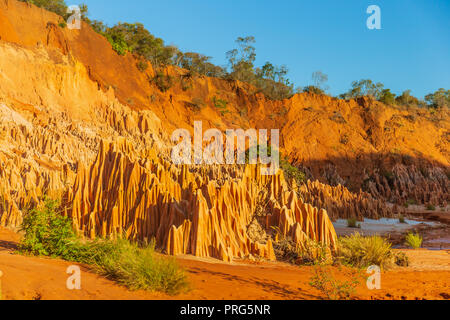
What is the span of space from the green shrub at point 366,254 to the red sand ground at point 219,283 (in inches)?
11.4

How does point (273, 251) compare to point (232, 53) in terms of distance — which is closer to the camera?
point (273, 251)

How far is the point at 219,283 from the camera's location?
4.03 m

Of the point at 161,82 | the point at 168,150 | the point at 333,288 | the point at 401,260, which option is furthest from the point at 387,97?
the point at 333,288

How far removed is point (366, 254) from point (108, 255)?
3859 mm

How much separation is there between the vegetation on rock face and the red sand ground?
0.12m

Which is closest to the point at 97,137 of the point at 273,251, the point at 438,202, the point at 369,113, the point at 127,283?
the point at 273,251

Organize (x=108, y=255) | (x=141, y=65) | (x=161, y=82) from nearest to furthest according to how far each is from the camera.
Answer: (x=108, y=255), (x=141, y=65), (x=161, y=82)

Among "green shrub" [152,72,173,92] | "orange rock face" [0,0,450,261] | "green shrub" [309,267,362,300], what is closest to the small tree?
"orange rock face" [0,0,450,261]

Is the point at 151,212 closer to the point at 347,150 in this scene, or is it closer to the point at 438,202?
the point at 438,202

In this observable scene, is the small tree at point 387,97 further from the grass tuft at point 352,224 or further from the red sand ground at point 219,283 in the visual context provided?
the red sand ground at point 219,283

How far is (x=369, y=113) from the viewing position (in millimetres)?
34656

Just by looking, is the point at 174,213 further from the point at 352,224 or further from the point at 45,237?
the point at 352,224

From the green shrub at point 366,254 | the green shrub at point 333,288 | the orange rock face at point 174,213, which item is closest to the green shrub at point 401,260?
the green shrub at point 366,254
